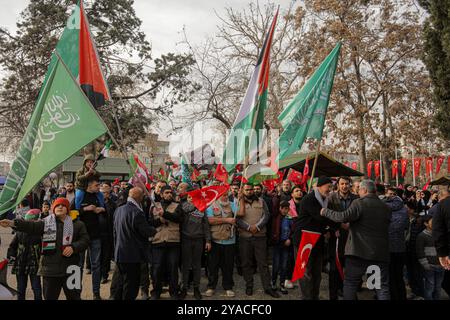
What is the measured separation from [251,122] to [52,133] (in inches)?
Answer: 149

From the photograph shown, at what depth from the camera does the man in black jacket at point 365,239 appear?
507 centimetres

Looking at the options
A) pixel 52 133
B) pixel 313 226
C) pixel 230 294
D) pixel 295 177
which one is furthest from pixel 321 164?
pixel 52 133

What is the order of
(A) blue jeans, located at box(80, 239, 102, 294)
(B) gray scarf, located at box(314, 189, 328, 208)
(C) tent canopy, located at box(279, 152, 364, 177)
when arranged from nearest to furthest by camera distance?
(B) gray scarf, located at box(314, 189, 328, 208) → (A) blue jeans, located at box(80, 239, 102, 294) → (C) tent canopy, located at box(279, 152, 364, 177)

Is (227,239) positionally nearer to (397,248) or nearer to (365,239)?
(365,239)

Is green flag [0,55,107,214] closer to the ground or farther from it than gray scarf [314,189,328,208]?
farther from it

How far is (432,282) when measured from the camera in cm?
606

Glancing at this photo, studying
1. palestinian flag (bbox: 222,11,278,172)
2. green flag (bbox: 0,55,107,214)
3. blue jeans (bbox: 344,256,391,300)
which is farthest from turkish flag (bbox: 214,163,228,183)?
green flag (bbox: 0,55,107,214)

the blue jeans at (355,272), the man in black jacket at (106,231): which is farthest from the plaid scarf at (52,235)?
Result: the blue jeans at (355,272)

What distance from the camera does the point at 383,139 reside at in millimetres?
19703

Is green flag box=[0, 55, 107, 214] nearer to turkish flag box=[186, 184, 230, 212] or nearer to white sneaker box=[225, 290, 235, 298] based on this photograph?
turkish flag box=[186, 184, 230, 212]

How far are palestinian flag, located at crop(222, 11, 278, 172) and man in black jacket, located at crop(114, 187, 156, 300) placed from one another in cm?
232

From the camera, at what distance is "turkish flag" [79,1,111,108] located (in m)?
5.69
